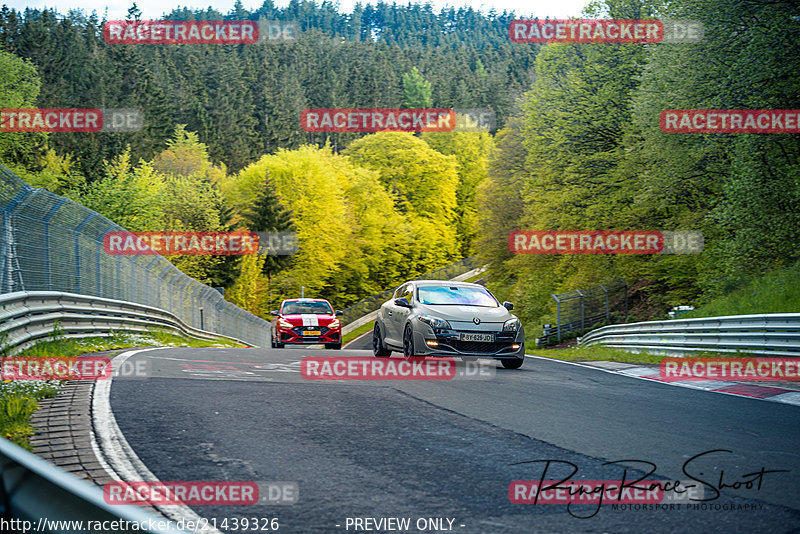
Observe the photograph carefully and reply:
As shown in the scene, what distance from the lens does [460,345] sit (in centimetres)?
1338

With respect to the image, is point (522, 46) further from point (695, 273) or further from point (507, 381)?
point (507, 381)

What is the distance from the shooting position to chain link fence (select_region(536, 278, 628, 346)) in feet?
111

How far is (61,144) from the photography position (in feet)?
233

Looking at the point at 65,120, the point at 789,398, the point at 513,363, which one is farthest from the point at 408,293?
the point at 65,120

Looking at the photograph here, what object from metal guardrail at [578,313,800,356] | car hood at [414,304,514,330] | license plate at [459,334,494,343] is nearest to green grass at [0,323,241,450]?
car hood at [414,304,514,330]

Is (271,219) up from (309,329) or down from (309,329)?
up

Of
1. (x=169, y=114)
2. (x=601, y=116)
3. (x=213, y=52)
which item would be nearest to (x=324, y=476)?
(x=601, y=116)

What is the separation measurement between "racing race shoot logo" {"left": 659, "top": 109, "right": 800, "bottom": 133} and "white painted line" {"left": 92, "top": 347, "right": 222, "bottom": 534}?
19.5 metres

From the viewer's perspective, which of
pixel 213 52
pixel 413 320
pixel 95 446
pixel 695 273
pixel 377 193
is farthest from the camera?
pixel 213 52

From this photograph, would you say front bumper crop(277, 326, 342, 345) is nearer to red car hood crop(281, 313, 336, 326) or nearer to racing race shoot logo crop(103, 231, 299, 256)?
red car hood crop(281, 313, 336, 326)

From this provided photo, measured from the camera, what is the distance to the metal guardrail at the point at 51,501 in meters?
2.29

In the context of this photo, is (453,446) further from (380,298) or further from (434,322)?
(380,298)

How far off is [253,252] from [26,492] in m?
66.1

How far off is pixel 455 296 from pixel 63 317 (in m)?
7.00
